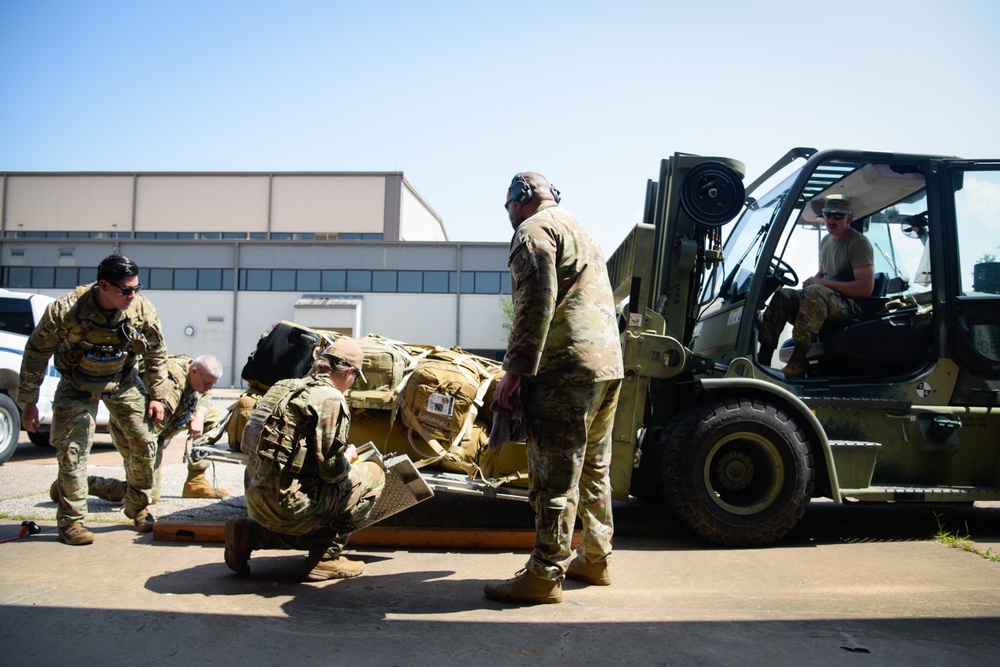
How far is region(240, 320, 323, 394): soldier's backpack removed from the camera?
5418 mm

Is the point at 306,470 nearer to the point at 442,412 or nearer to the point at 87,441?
the point at 442,412

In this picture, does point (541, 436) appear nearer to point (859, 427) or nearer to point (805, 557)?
point (805, 557)

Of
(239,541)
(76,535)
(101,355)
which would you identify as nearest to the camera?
(239,541)

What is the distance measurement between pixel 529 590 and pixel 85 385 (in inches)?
128

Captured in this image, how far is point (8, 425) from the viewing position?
858 centimetres

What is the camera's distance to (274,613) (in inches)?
131

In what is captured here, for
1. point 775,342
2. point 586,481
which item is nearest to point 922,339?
point 775,342

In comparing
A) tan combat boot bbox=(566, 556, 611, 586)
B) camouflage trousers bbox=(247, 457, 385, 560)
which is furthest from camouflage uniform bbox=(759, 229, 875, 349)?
camouflage trousers bbox=(247, 457, 385, 560)

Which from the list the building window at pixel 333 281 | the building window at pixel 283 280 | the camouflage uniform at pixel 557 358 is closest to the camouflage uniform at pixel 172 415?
the camouflage uniform at pixel 557 358

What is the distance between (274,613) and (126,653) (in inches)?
26.4

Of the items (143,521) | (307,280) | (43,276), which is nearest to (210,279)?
(307,280)

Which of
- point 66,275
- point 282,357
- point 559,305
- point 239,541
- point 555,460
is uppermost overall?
point 66,275

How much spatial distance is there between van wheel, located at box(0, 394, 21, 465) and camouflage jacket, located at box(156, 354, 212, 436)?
12.2ft

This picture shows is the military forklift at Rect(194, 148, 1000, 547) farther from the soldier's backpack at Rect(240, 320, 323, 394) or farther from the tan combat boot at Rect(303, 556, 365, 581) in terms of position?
the tan combat boot at Rect(303, 556, 365, 581)
